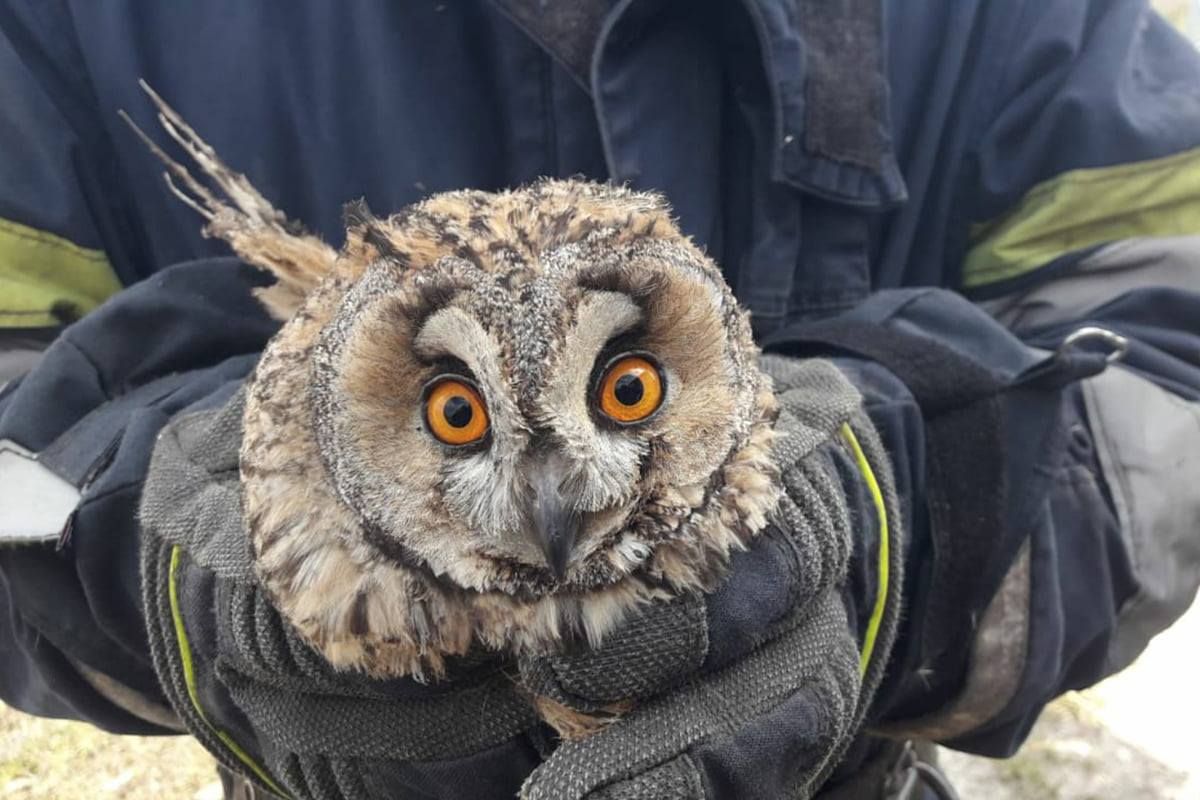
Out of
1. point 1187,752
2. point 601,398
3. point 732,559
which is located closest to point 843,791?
point 732,559

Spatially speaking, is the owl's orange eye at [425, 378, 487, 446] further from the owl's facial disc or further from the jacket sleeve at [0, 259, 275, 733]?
the jacket sleeve at [0, 259, 275, 733]

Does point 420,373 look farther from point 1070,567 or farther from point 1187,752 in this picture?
point 1187,752

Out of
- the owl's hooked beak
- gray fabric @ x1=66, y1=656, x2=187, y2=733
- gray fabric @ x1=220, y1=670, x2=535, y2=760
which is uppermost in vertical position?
the owl's hooked beak

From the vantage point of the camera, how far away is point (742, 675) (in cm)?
107

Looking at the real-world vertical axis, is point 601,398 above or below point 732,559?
above

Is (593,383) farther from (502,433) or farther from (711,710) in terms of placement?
(711,710)

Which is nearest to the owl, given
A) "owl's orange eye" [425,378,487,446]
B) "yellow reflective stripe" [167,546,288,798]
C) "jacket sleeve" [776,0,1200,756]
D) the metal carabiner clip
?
"owl's orange eye" [425,378,487,446]

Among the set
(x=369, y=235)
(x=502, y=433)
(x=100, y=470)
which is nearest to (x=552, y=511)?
(x=502, y=433)

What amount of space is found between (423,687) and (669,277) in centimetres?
58

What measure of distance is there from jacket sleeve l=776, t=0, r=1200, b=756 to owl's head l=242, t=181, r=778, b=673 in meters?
0.35

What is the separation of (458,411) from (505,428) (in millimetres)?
59

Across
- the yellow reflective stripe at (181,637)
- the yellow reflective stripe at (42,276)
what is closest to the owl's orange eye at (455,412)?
the yellow reflective stripe at (181,637)

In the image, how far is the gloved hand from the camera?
1004 millimetres

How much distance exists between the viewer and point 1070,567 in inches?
52.5
